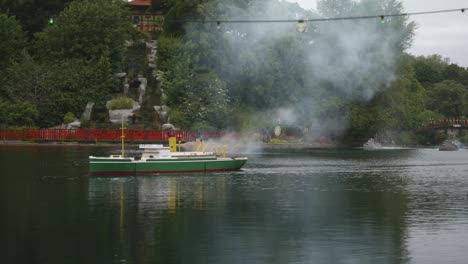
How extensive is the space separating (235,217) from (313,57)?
3411 inches

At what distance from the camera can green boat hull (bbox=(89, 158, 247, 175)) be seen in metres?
67.6

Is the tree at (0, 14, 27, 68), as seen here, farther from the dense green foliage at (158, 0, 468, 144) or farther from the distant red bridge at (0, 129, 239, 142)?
the dense green foliage at (158, 0, 468, 144)

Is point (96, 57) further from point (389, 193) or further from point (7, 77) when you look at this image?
point (389, 193)

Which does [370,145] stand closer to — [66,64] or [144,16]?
[66,64]

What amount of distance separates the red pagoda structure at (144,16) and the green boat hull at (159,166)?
86945 mm

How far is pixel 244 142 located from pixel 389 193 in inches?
2604

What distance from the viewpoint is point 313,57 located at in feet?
417

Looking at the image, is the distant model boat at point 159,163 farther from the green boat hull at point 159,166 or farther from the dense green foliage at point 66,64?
the dense green foliage at point 66,64

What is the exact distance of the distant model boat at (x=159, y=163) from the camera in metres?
67.6

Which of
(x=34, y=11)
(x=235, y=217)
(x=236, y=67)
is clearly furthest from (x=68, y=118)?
(x=235, y=217)

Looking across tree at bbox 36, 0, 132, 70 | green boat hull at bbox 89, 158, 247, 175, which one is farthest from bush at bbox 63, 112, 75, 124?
green boat hull at bbox 89, 158, 247, 175

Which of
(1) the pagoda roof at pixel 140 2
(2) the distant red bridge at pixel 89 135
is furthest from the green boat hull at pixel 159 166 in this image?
(1) the pagoda roof at pixel 140 2

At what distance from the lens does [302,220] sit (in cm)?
4219

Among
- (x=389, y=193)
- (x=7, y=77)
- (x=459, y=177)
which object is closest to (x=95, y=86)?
(x=7, y=77)
